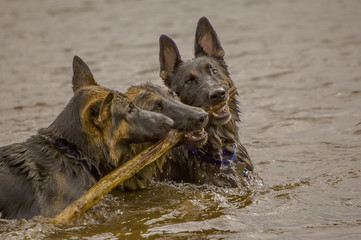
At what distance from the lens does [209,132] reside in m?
8.49

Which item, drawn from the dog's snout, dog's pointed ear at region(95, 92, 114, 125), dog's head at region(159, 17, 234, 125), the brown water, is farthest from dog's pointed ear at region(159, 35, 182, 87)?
dog's pointed ear at region(95, 92, 114, 125)

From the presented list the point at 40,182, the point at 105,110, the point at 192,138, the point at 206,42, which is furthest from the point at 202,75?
the point at 40,182

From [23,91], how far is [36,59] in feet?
10.4

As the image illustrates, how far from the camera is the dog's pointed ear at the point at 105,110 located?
6.79 meters

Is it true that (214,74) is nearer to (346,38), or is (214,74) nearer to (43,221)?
(43,221)

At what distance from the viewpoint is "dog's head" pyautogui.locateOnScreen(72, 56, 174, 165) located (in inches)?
277

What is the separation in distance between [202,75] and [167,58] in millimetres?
692

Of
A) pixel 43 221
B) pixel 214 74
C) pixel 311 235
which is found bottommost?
pixel 311 235

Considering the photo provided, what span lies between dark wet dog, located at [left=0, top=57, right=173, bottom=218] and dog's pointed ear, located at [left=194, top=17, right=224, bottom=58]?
2223 mm

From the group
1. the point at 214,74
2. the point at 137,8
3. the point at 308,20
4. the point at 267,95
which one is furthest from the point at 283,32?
the point at 214,74

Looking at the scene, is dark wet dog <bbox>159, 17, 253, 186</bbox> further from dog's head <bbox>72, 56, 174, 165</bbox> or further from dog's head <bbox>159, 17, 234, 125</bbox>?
dog's head <bbox>72, 56, 174, 165</bbox>

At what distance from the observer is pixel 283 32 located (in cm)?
1814

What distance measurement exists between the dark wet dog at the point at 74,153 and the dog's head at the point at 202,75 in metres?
1.18

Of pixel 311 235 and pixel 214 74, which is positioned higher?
pixel 214 74
